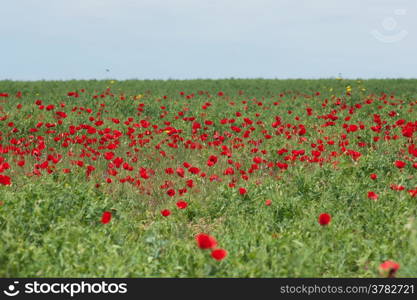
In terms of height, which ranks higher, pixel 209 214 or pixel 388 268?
pixel 388 268

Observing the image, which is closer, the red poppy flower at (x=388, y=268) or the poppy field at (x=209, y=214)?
the red poppy flower at (x=388, y=268)

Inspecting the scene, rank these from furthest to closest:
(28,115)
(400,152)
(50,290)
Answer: (28,115)
(400,152)
(50,290)

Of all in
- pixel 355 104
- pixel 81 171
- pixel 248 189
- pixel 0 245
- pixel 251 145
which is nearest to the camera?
pixel 0 245

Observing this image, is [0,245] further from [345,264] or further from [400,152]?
[400,152]

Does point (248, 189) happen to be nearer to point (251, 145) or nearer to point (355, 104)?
point (251, 145)

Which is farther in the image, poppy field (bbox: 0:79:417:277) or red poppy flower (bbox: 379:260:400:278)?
poppy field (bbox: 0:79:417:277)

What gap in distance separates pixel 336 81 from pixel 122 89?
37.7 ft

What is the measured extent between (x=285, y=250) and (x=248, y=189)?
6.37ft

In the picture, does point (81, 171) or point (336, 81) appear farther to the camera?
point (336, 81)

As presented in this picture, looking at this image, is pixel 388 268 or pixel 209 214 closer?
pixel 388 268

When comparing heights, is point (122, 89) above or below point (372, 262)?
above

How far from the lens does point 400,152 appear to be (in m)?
7.99

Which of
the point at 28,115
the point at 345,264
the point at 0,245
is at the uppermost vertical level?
the point at 28,115

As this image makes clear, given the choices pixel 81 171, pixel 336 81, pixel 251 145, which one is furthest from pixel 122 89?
pixel 81 171
